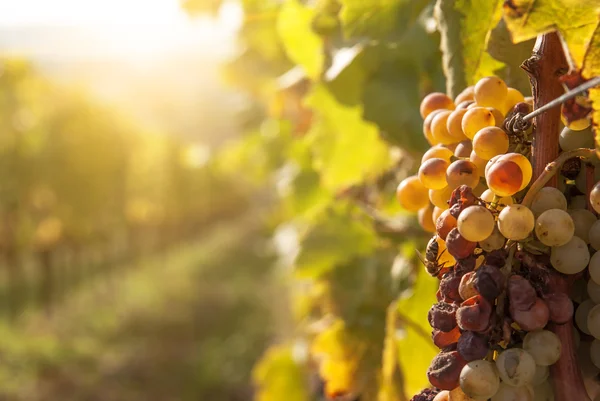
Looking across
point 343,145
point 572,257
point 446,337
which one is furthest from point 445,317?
point 343,145

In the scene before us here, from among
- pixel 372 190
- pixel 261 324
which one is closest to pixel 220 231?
pixel 261 324

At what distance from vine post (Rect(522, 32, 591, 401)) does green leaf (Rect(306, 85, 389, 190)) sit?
3.74ft

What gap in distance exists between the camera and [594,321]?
0.64 meters

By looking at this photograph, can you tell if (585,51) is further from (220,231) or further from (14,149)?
(220,231)

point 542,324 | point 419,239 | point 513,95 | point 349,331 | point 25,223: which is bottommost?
point 542,324

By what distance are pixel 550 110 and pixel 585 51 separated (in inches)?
2.9

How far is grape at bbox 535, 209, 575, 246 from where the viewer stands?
63 cm

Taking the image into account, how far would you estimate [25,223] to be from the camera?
13.8 meters

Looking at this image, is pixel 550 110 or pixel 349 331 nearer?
pixel 550 110

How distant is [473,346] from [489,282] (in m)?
0.07

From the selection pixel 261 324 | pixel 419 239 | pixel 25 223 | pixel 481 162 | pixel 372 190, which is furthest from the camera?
pixel 25 223

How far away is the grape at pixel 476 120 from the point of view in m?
0.74

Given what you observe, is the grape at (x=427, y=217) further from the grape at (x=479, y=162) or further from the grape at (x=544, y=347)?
the grape at (x=544, y=347)

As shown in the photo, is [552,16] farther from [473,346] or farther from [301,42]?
[301,42]
